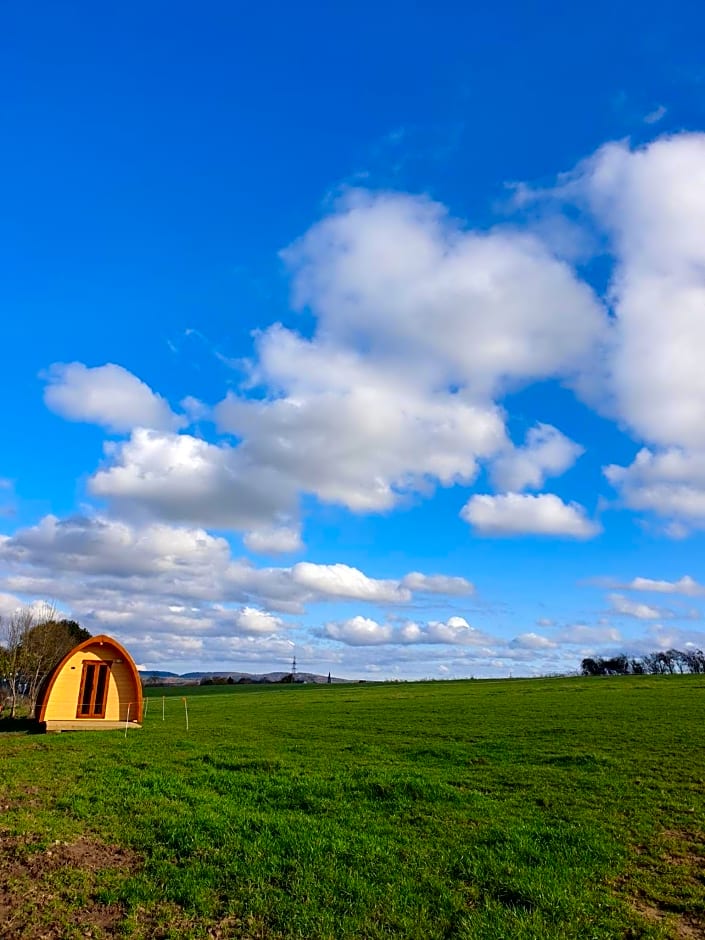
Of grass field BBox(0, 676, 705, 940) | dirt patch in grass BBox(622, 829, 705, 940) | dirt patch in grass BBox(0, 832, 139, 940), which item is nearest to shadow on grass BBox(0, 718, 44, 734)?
grass field BBox(0, 676, 705, 940)

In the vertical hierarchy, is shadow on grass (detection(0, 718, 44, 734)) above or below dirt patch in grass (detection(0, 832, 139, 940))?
below

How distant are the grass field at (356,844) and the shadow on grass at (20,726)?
12297 millimetres

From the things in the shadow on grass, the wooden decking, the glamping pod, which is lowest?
the shadow on grass

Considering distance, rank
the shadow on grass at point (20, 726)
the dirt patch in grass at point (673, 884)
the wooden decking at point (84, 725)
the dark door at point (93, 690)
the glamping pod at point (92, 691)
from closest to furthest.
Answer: the dirt patch in grass at point (673, 884) → the wooden decking at point (84, 725) → the shadow on grass at point (20, 726) → the glamping pod at point (92, 691) → the dark door at point (93, 690)

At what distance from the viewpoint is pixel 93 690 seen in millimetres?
35531

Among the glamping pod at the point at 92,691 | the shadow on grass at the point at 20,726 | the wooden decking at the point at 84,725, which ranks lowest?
the shadow on grass at the point at 20,726

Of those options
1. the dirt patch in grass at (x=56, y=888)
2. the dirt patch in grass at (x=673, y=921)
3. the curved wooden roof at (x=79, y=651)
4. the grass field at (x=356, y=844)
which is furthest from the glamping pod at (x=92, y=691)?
the dirt patch in grass at (x=673, y=921)

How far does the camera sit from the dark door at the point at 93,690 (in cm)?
3516

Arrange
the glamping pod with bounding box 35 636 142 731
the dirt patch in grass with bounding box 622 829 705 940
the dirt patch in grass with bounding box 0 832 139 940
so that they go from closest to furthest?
1. the dirt patch in grass with bounding box 0 832 139 940
2. the dirt patch in grass with bounding box 622 829 705 940
3. the glamping pod with bounding box 35 636 142 731

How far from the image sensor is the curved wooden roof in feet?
111

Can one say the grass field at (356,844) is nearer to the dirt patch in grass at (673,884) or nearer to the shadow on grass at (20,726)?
the dirt patch in grass at (673,884)

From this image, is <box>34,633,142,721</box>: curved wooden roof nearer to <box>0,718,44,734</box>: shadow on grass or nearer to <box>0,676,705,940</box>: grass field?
<box>0,718,44,734</box>: shadow on grass

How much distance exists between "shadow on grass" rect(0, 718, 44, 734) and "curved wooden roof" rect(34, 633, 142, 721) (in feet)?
1.95

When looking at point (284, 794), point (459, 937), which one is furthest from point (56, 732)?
point (459, 937)
